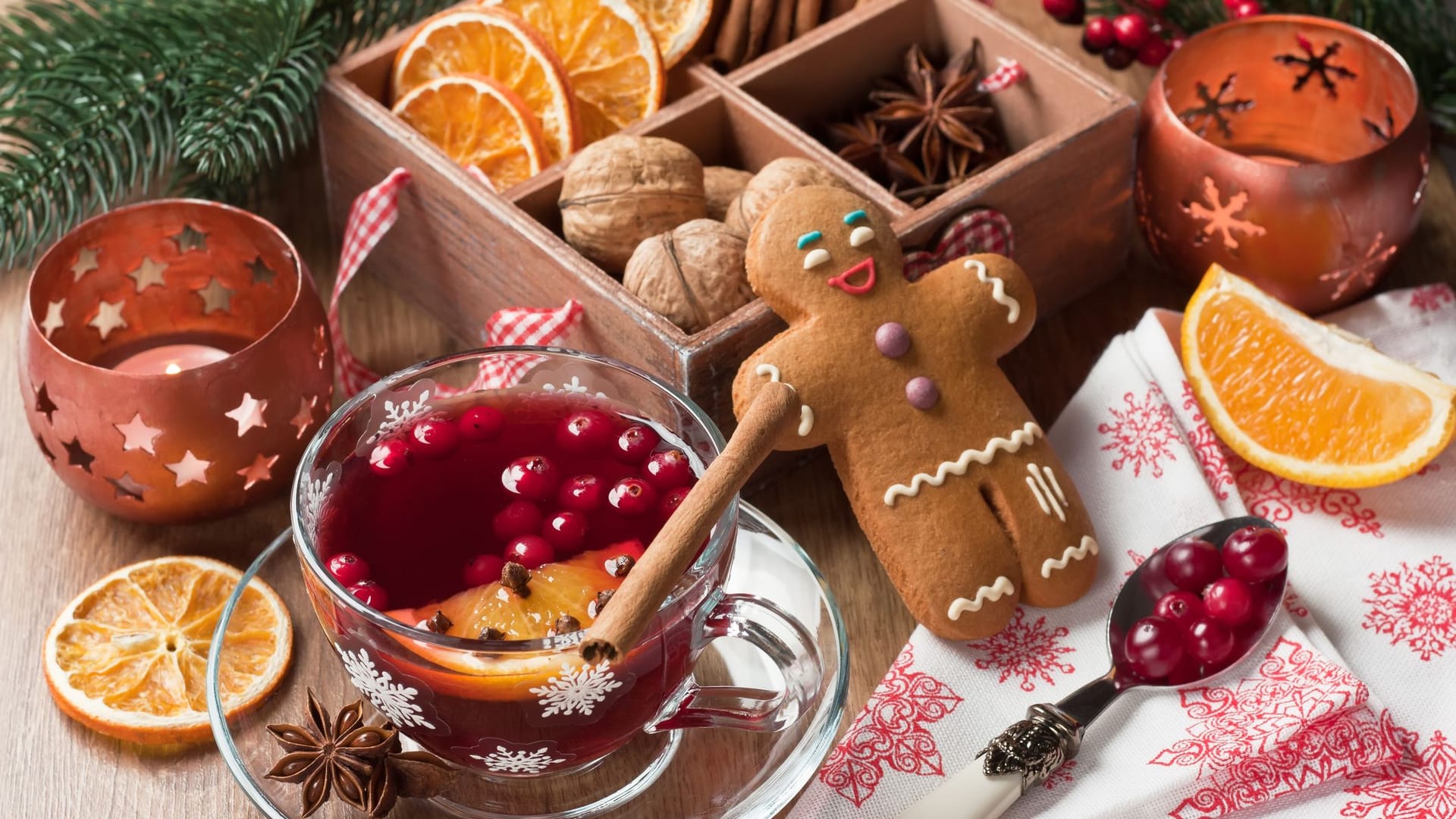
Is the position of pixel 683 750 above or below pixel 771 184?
below

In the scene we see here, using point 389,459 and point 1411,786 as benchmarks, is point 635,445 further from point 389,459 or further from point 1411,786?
point 1411,786

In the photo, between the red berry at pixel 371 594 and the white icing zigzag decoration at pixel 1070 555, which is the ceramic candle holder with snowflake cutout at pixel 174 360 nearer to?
the red berry at pixel 371 594

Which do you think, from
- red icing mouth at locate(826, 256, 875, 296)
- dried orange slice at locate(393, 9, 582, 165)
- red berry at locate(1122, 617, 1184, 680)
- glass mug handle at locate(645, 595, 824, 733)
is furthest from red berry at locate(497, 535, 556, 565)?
dried orange slice at locate(393, 9, 582, 165)

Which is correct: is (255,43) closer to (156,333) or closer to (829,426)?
(156,333)

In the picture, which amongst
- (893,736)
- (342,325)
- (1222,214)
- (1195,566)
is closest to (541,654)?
(893,736)

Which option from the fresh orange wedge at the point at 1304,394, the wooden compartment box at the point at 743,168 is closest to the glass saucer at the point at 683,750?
the wooden compartment box at the point at 743,168

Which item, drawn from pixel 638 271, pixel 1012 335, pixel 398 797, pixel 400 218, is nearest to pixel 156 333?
pixel 400 218

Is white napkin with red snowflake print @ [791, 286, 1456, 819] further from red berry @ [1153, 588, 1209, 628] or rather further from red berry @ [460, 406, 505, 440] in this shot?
red berry @ [460, 406, 505, 440]
